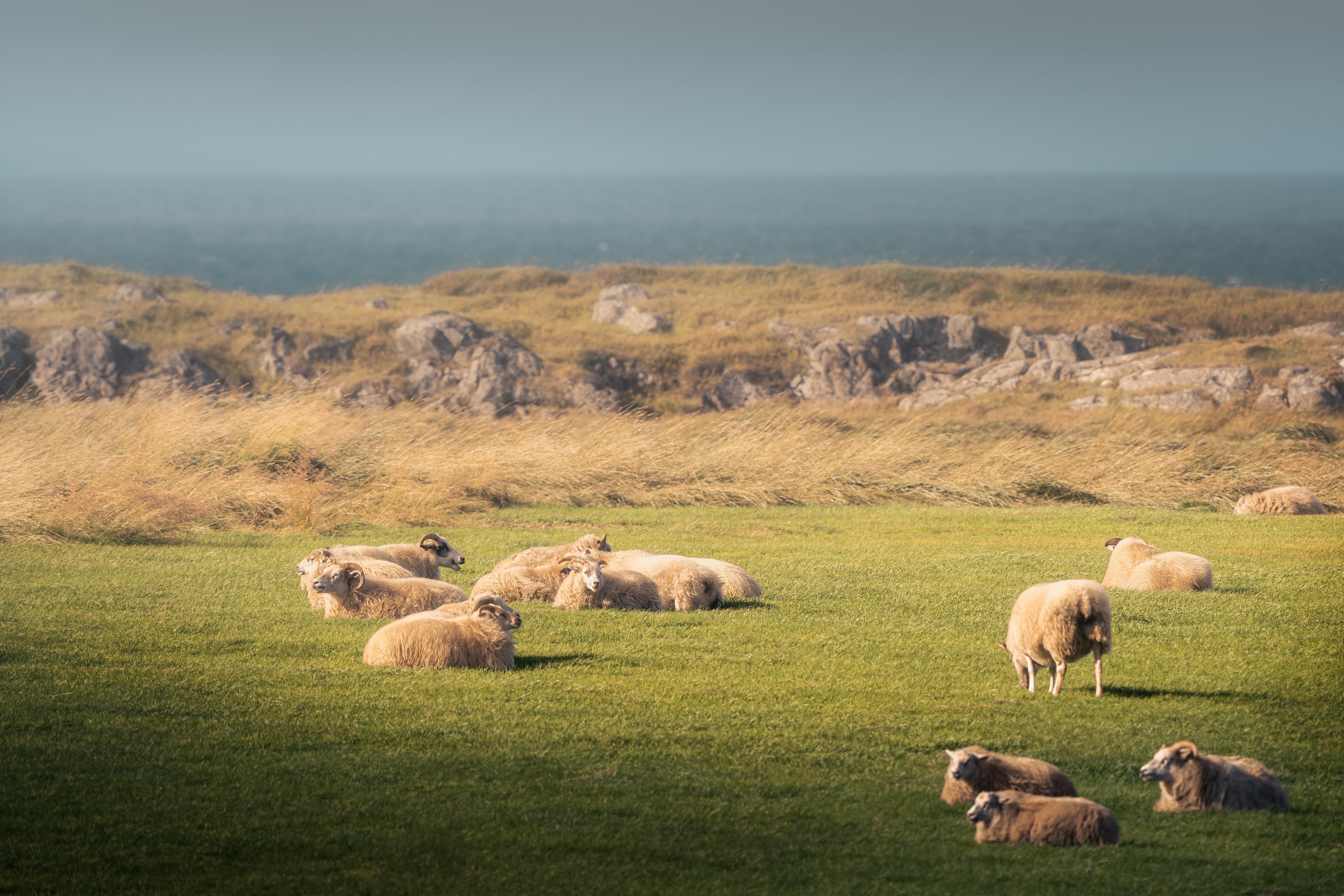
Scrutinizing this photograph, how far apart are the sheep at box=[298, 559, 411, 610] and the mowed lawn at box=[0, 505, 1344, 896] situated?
0.31m

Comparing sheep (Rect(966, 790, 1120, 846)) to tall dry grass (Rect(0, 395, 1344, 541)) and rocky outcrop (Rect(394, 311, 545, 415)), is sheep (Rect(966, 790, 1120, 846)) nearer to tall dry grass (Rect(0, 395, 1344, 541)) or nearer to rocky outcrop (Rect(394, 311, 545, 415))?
tall dry grass (Rect(0, 395, 1344, 541))

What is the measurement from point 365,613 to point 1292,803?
8920mm

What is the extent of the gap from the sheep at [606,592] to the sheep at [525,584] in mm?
525

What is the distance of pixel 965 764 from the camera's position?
746cm

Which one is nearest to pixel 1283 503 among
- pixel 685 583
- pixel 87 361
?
pixel 685 583

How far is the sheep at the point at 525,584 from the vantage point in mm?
14398

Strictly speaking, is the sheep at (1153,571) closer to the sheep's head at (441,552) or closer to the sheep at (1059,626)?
the sheep at (1059,626)

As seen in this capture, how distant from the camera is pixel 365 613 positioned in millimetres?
13094

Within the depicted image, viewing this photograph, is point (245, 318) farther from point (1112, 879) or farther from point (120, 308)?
point (1112, 879)

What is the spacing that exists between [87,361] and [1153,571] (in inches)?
1359

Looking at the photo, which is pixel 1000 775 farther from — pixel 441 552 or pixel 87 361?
pixel 87 361

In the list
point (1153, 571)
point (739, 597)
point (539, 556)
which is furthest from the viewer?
point (539, 556)

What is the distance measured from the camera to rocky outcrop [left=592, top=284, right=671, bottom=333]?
153 ft

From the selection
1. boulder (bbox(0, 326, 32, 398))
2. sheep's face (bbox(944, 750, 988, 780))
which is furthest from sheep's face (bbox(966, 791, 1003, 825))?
boulder (bbox(0, 326, 32, 398))
